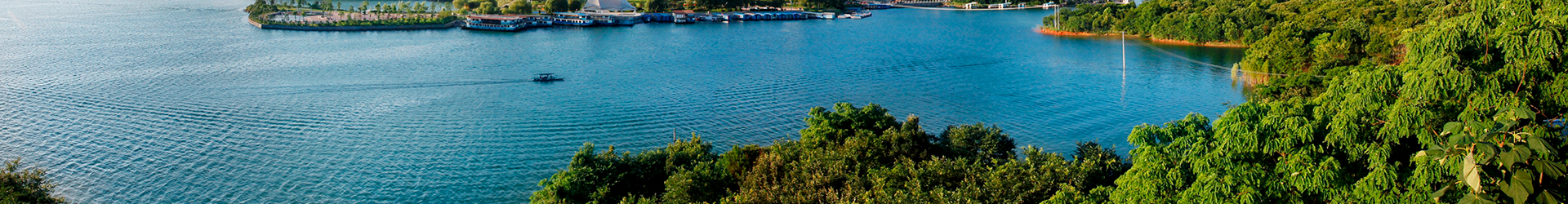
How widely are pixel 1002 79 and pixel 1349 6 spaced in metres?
27.3

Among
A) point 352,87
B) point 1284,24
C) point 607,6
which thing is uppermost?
point 607,6

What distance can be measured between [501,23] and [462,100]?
39.9 meters

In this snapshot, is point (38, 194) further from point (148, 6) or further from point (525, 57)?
point (148, 6)

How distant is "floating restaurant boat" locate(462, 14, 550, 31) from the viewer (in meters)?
73.7

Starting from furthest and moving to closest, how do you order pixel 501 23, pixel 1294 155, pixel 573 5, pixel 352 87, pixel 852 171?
pixel 573 5 < pixel 501 23 < pixel 352 87 < pixel 852 171 < pixel 1294 155

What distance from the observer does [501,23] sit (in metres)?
→ 73.8

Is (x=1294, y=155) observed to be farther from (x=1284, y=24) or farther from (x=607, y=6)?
(x=607, y=6)

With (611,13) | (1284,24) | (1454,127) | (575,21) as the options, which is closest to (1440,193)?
(1454,127)

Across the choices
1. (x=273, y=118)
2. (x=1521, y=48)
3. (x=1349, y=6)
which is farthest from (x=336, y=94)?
(x=1349, y=6)

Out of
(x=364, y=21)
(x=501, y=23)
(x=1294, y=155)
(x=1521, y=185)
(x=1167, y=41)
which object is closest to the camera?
(x=1521, y=185)

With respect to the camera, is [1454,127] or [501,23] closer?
[1454,127]

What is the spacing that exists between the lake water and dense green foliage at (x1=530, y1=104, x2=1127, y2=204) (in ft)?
12.8

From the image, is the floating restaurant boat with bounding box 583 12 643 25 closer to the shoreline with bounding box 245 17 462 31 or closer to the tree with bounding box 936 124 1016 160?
the shoreline with bounding box 245 17 462 31

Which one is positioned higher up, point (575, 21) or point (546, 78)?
point (575, 21)
